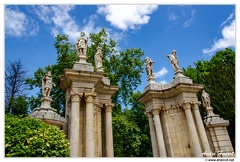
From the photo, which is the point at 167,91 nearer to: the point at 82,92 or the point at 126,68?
the point at 82,92

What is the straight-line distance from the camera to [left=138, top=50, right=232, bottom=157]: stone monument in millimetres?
12047

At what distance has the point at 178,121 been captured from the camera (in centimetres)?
1292

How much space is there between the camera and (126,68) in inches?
897

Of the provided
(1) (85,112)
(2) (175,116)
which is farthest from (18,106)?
(2) (175,116)

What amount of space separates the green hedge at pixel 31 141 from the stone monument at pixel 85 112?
275 cm

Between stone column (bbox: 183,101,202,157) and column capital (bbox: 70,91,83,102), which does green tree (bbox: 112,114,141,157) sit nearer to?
stone column (bbox: 183,101,202,157)

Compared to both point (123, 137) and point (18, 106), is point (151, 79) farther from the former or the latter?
point (18, 106)

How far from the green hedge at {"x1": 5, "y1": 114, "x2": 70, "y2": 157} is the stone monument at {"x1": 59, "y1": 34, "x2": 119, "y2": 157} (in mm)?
2752

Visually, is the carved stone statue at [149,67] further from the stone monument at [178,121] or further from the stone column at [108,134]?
the stone column at [108,134]

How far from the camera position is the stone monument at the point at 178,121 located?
1205cm

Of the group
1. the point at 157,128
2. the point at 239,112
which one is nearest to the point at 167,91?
the point at 157,128

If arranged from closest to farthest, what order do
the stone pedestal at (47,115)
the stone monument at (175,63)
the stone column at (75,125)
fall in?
the stone column at (75,125)
the stone pedestal at (47,115)
the stone monument at (175,63)

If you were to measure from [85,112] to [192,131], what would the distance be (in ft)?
20.1

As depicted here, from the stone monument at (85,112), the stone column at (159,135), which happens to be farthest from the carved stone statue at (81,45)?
the stone column at (159,135)
